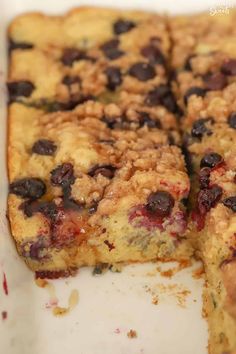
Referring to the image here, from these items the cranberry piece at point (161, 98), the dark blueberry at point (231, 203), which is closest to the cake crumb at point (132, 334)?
the dark blueberry at point (231, 203)

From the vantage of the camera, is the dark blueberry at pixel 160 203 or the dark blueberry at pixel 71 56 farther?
the dark blueberry at pixel 71 56

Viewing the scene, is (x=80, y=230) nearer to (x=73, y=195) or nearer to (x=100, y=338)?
(x=73, y=195)

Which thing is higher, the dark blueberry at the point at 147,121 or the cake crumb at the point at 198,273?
the dark blueberry at the point at 147,121

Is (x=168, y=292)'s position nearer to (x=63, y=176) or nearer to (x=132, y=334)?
(x=132, y=334)

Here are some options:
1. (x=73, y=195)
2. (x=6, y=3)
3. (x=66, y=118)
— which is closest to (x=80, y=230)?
(x=73, y=195)

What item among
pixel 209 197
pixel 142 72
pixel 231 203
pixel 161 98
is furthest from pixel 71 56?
pixel 231 203

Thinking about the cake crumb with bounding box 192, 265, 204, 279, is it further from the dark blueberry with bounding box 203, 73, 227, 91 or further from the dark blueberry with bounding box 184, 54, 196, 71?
the dark blueberry with bounding box 184, 54, 196, 71

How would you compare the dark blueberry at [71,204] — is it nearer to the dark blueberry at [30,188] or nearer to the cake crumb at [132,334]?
the dark blueberry at [30,188]
